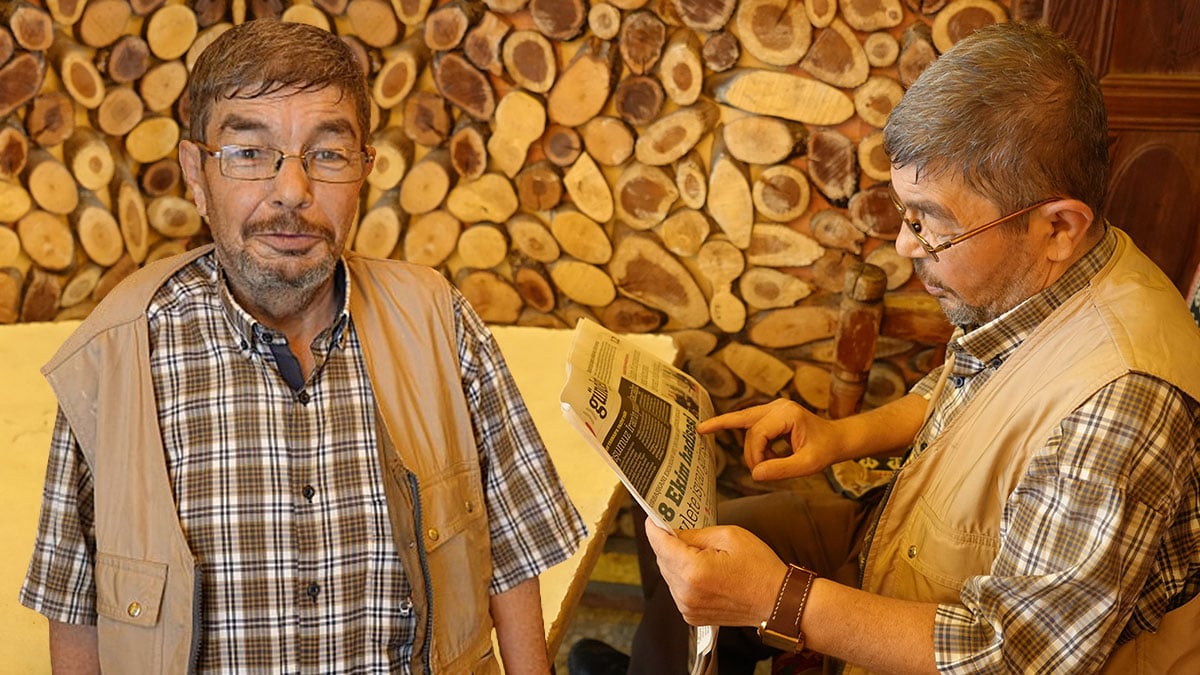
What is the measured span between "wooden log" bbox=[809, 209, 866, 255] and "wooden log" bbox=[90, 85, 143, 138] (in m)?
1.73

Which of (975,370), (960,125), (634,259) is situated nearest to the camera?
(960,125)

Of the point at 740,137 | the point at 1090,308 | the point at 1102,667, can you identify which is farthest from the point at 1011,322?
the point at 740,137

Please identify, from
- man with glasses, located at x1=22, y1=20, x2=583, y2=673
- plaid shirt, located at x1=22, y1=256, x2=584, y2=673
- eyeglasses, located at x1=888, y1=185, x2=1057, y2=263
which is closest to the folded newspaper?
man with glasses, located at x1=22, y1=20, x2=583, y2=673

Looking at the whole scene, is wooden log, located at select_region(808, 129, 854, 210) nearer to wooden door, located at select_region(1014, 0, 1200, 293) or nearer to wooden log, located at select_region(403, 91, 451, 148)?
wooden door, located at select_region(1014, 0, 1200, 293)

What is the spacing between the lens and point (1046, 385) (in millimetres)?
1452

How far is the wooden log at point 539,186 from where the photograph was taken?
2.86 m

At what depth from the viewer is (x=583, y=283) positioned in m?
2.98

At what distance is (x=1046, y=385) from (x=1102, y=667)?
0.38 m

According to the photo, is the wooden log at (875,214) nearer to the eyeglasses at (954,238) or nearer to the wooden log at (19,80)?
the eyeglasses at (954,238)

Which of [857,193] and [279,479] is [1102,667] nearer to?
[279,479]

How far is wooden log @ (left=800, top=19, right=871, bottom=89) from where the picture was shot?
256cm

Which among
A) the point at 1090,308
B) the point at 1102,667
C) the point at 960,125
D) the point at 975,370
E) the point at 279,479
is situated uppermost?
the point at 960,125

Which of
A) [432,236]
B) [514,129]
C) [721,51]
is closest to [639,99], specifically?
[721,51]

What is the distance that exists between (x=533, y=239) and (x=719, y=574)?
162 cm
